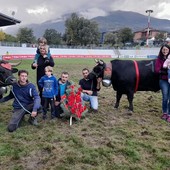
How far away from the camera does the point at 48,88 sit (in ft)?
16.6

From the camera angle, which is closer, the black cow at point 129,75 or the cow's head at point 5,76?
the cow's head at point 5,76

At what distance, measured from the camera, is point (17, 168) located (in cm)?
311

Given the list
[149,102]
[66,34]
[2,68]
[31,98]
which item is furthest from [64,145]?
[66,34]

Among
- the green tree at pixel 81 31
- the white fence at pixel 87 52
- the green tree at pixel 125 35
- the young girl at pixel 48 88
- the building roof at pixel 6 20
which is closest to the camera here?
the young girl at pixel 48 88

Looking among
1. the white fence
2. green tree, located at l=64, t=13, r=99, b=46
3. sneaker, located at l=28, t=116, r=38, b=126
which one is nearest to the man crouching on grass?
sneaker, located at l=28, t=116, r=38, b=126

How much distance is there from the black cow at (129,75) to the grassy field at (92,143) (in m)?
0.60

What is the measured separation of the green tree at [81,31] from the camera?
191 ft

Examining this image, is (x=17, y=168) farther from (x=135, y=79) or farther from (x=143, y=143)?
(x=135, y=79)

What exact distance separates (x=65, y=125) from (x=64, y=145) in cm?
102

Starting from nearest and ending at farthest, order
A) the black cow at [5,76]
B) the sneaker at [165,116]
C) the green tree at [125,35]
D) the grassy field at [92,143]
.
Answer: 1. the grassy field at [92,143]
2. the black cow at [5,76]
3. the sneaker at [165,116]
4. the green tree at [125,35]

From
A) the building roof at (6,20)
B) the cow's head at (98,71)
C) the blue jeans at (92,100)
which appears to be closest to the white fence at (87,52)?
the building roof at (6,20)

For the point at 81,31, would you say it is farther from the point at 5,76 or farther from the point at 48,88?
the point at 5,76

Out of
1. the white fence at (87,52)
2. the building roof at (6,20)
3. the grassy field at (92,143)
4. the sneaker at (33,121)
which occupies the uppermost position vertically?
the building roof at (6,20)

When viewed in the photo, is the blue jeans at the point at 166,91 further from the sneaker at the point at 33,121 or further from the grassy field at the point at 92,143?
the sneaker at the point at 33,121
